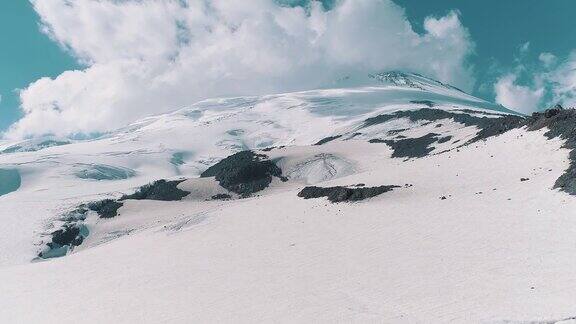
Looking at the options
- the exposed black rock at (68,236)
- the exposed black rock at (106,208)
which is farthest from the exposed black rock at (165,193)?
the exposed black rock at (68,236)

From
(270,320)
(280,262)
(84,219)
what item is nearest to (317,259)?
(280,262)

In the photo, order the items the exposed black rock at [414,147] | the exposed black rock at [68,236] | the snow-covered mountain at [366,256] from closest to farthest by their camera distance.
A: the snow-covered mountain at [366,256] < the exposed black rock at [68,236] < the exposed black rock at [414,147]

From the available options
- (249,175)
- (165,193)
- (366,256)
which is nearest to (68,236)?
(165,193)

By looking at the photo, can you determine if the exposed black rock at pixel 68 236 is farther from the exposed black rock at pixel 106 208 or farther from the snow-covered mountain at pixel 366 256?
the exposed black rock at pixel 106 208

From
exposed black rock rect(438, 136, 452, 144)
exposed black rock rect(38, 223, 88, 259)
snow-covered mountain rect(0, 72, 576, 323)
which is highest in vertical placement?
exposed black rock rect(438, 136, 452, 144)

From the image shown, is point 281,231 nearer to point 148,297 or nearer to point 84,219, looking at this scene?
point 148,297

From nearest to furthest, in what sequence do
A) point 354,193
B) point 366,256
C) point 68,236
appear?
1. point 366,256
2. point 354,193
3. point 68,236

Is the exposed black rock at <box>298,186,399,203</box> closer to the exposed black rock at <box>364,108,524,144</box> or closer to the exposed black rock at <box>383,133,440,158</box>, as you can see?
the exposed black rock at <box>364,108,524,144</box>

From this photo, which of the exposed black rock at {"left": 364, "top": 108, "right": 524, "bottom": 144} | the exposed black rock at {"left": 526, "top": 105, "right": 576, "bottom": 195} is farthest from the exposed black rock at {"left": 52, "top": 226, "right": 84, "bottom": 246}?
the exposed black rock at {"left": 526, "top": 105, "right": 576, "bottom": 195}

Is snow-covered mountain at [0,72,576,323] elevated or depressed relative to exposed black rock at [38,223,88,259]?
depressed

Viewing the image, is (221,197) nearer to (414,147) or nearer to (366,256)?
(414,147)

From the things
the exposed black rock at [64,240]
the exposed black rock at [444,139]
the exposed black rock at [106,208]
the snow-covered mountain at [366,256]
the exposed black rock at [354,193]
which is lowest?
the snow-covered mountain at [366,256]
